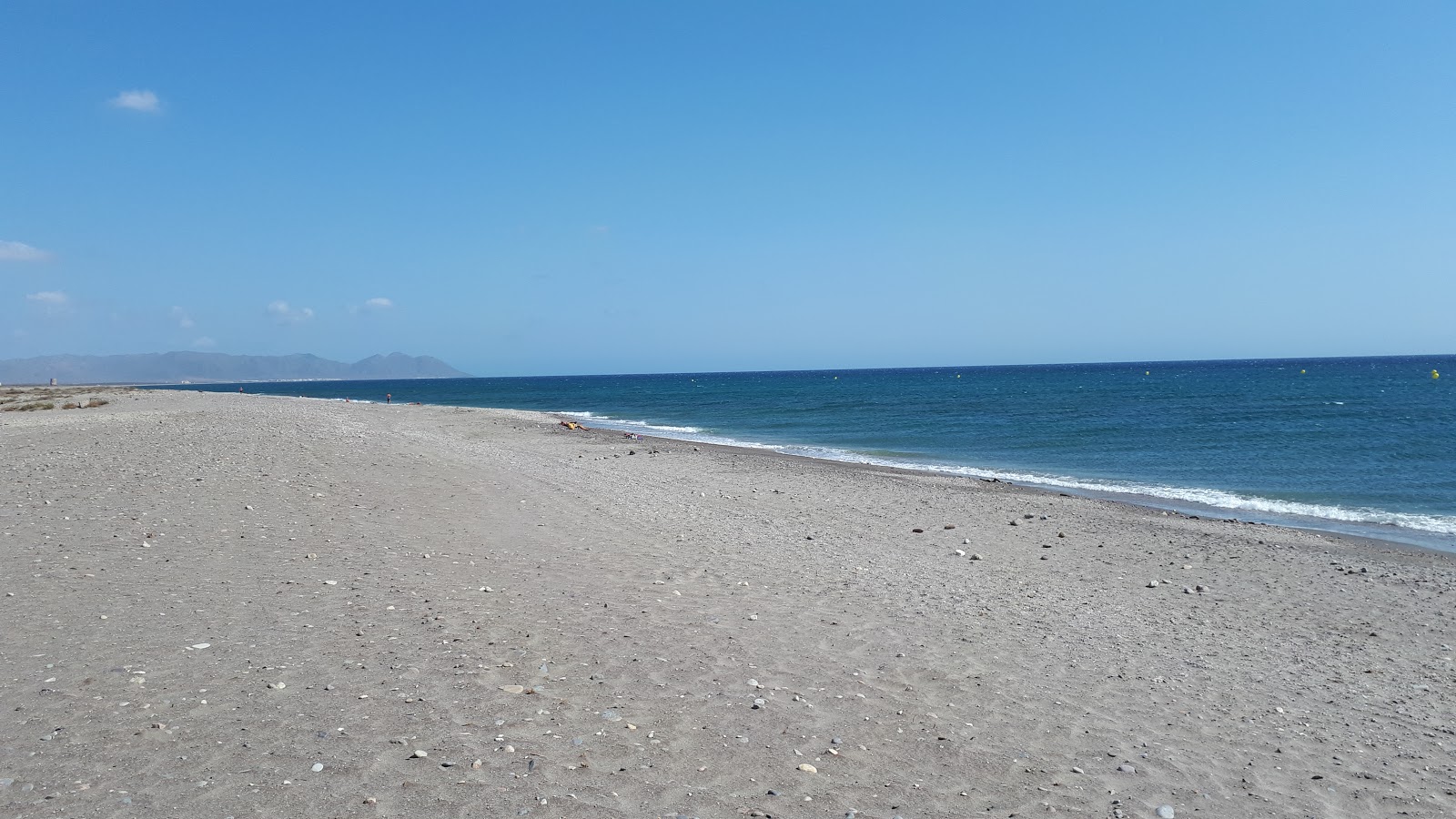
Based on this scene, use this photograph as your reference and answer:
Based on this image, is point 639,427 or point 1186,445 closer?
point 1186,445

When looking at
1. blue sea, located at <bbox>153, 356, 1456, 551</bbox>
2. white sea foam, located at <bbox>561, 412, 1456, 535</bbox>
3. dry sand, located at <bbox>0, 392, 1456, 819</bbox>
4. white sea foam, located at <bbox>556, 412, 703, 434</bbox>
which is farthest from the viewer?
white sea foam, located at <bbox>556, 412, 703, 434</bbox>

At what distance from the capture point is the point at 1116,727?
606 centimetres

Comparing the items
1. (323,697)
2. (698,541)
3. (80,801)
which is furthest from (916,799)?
(698,541)

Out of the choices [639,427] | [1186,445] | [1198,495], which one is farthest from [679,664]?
[639,427]

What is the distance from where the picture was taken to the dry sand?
4.82 metres

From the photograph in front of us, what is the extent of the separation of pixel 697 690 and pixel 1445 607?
932 cm

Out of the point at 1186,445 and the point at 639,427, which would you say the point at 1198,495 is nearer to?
the point at 1186,445

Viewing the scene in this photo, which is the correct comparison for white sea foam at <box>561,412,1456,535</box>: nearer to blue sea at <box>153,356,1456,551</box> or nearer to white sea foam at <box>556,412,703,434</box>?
blue sea at <box>153,356,1456,551</box>

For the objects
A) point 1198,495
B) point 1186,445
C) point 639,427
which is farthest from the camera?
point 639,427

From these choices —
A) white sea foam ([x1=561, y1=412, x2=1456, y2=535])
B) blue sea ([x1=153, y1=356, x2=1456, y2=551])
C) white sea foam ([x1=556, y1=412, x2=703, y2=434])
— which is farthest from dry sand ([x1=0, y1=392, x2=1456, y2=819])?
white sea foam ([x1=556, y1=412, x2=703, y2=434])

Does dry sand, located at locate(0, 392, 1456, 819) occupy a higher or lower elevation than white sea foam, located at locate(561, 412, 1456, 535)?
higher

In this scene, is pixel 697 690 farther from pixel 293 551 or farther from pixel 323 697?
pixel 293 551

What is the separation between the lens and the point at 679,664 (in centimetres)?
670

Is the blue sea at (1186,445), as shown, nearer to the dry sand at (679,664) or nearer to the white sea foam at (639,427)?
the white sea foam at (639,427)
